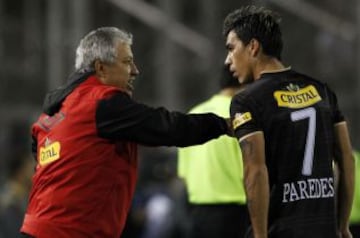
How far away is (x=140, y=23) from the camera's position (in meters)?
18.3

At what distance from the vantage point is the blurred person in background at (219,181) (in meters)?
7.12

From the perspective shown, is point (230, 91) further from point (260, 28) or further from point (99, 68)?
point (260, 28)

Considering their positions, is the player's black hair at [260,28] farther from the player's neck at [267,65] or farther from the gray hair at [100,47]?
the gray hair at [100,47]

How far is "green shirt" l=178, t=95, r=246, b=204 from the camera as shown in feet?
23.3

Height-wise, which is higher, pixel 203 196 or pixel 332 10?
pixel 332 10

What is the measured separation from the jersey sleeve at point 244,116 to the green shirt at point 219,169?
1.74 m

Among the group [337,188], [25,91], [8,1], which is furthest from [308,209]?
[8,1]

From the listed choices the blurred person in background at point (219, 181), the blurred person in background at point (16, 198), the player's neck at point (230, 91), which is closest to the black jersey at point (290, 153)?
the blurred person in background at point (219, 181)

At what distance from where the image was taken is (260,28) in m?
5.38

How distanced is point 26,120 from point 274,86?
13185mm

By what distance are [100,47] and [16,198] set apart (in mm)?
3499

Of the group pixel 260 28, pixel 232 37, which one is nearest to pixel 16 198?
pixel 232 37

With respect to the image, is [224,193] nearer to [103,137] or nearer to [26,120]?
[103,137]

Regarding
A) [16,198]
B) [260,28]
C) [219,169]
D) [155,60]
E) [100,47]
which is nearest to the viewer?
[260,28]
